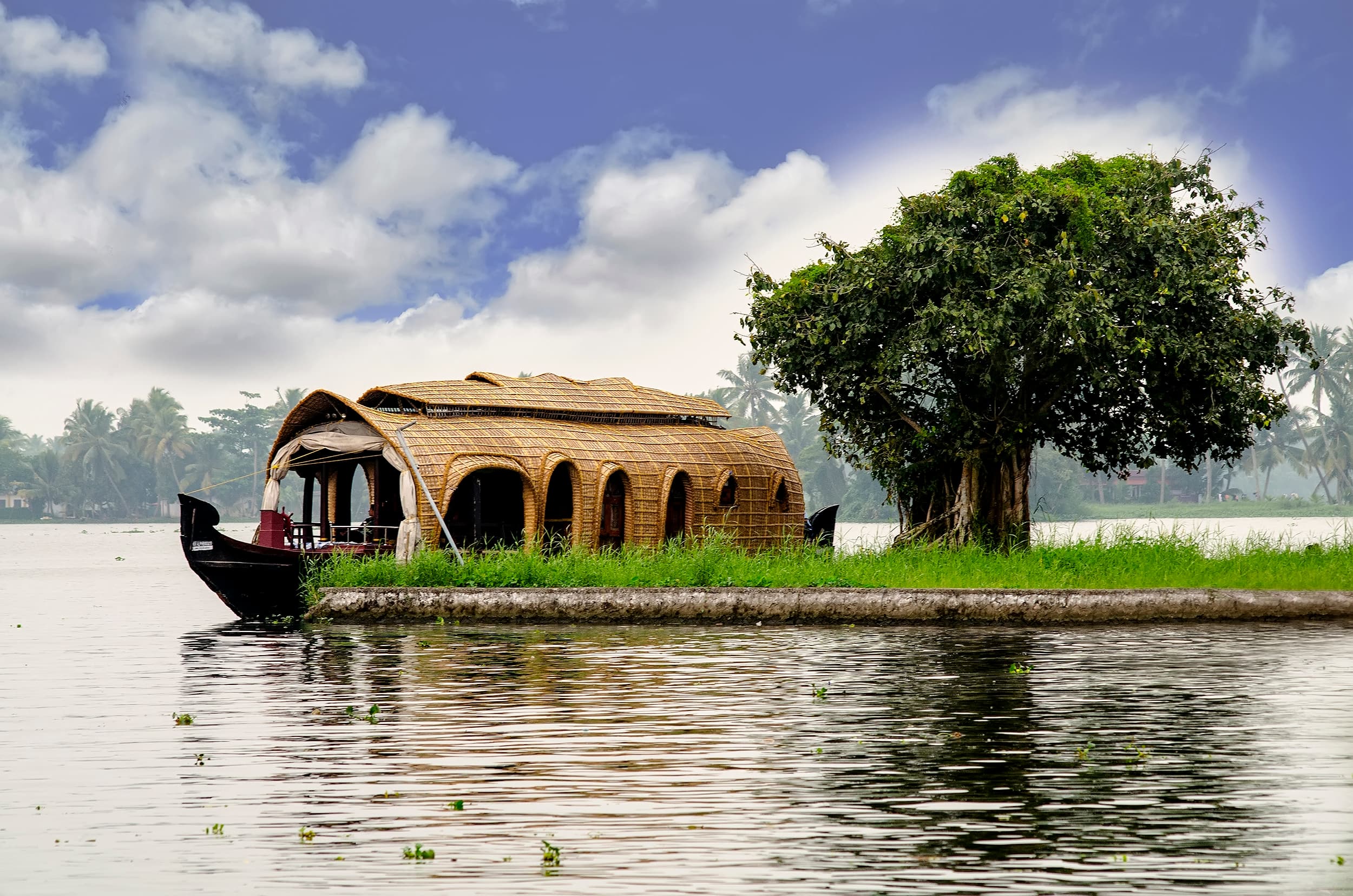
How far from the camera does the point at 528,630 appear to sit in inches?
776

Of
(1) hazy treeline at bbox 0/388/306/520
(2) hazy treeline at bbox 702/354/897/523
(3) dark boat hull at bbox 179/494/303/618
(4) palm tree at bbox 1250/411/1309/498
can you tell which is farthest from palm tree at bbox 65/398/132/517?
(3) dark boat hull at bbox 179/494/303/618

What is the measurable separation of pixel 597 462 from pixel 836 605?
6946 mm

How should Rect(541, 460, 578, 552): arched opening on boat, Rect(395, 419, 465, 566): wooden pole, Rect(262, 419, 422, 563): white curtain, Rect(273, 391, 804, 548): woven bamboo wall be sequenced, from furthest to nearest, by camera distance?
Rect(541, 460, 578, 552): arched opening on boat < Rect(273, 391, 804, 548): woven bamboo wall < Rect(262, 419, 422, 563): white curtain < Rect(395, 419, 465, 566): wooden pole

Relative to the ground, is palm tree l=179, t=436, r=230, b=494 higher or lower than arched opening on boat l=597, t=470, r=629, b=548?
higher

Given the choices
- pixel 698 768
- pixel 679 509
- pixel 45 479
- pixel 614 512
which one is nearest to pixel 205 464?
pixel 45 479

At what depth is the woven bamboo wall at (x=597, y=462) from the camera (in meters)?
24.2

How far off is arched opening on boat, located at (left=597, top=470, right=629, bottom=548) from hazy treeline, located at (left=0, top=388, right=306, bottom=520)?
89376 mm

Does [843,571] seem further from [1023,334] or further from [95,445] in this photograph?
[95,445]

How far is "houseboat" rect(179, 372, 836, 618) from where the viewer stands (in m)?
23.5

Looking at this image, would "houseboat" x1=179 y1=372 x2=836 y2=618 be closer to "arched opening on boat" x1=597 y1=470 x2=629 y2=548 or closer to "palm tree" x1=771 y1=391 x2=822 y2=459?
"arched opening on boat" x1=597 y1=470 x2=629 y2=548

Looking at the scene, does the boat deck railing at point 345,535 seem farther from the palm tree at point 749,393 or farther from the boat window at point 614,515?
the palm tree at point 749,393

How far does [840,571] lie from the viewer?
22391 millimetres

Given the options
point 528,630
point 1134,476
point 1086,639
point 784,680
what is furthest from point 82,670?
point 1134,476

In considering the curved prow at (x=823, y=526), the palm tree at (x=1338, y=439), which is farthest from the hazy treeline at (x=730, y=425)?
the curved prow at (x=823, y=526)
